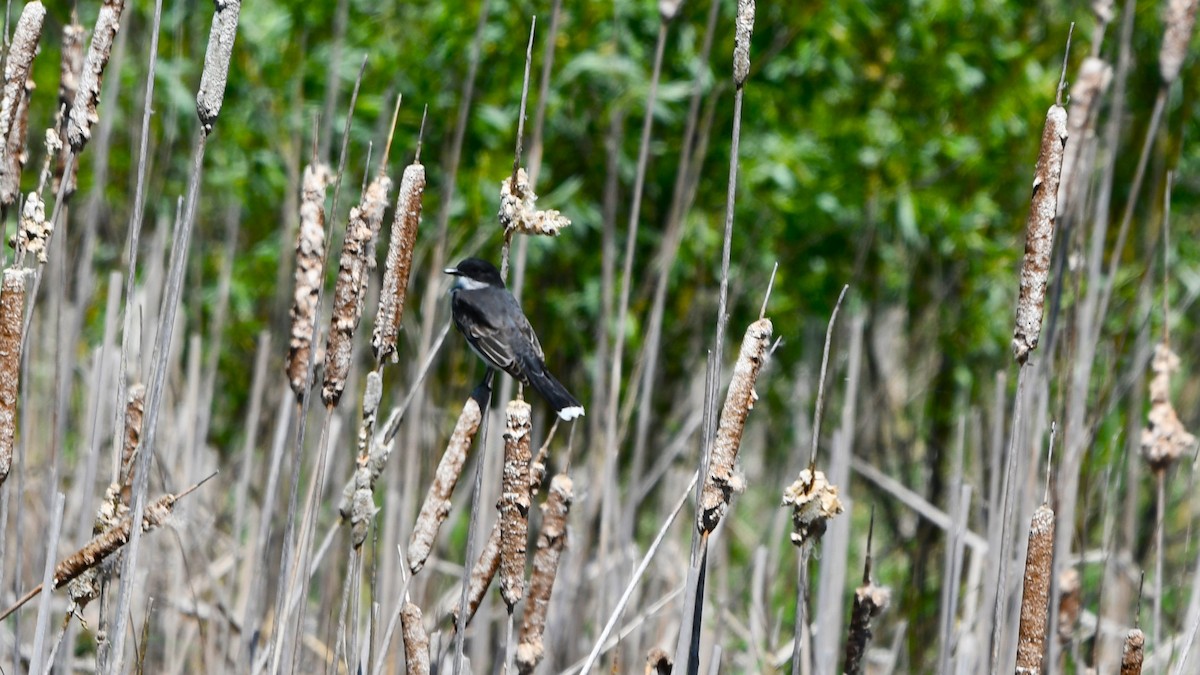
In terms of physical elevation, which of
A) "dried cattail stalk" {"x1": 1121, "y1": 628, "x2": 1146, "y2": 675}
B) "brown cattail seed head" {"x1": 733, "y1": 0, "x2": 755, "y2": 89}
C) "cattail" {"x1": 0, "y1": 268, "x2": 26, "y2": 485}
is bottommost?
"dried cattail stalk" {"x1": 1121, "y1": 628, "x2": 1146, "y2": 675}

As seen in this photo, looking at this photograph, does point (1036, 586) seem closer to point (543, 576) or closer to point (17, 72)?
point (543, 576)

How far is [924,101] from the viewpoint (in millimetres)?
4609

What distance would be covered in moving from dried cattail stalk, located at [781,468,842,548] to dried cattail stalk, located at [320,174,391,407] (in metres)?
0.65

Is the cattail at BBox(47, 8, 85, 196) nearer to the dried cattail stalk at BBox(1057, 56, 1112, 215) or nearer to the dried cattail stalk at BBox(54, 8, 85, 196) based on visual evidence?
the dried cattail stalk at BBox(54, 8, 85, 196)

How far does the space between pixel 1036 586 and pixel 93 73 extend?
141 cm

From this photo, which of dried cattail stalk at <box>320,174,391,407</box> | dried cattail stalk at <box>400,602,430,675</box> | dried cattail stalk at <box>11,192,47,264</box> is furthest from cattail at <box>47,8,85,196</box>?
dried cattail stalk at <box>400,602,430,675</box>

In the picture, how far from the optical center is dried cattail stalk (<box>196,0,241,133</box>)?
58.4 inches

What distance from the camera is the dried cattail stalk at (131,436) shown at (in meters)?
1.96

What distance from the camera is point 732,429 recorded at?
1.63 meters

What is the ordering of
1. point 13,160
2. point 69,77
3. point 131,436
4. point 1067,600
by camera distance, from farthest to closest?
point 1067,600 < point 69,77 < point 131,436 < point 13,160

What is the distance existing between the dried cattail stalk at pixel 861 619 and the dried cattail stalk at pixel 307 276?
935 millimetres

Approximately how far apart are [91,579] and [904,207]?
120 inches

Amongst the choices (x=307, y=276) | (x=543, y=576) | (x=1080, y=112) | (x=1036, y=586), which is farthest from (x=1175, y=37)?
(x=307, y=276)

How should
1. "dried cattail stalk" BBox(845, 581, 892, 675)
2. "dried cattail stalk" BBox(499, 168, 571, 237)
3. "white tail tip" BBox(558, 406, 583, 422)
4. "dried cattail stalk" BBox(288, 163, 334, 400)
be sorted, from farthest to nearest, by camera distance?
"white tail tip" BBox(558, 406, 583, 422)
"dried cattail stalk" BBox(845, 581, 892, 675)
"dried cattail stalk" BBox(288, 163, 334, 400)
"dried cattail stalk" BBox(499, 168, 571, 237)
